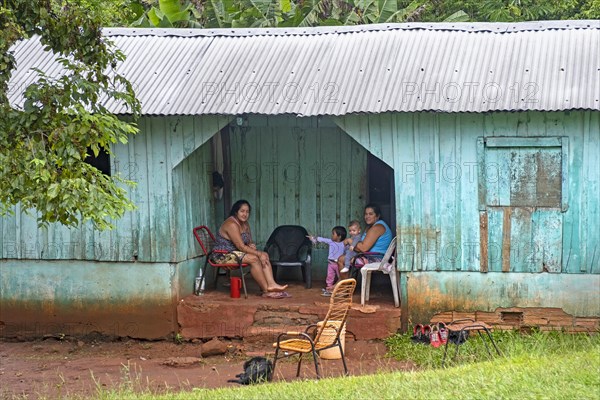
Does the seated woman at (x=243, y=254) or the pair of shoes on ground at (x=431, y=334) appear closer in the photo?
the pair of shoes on ground at (x=431, y=334)

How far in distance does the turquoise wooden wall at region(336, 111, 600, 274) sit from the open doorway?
6.75 ft

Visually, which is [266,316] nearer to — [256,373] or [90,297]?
[90,297]

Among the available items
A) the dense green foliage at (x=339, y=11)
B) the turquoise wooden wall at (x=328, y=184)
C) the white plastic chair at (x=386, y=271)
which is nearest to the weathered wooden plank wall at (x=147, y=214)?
the turquoise wooden wall at (x=328, y=184)

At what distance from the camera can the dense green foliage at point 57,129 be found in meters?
7.66

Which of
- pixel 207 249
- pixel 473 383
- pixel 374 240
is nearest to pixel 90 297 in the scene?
pixel 207 249

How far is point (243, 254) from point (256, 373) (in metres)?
3.04

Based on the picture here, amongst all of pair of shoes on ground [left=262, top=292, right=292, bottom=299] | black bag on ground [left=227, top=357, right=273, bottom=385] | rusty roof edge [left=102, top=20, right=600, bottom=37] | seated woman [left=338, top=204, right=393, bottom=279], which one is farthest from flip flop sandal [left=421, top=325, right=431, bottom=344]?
rusty roof edge [left=102, top=20, right=600, bottom=37]

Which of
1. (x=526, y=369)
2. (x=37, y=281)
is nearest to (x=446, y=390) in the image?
(x=526, y=369)

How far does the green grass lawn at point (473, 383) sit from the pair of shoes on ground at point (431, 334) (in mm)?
672

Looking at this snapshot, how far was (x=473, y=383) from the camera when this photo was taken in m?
8.06

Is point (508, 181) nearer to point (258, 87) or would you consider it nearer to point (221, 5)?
point (258, 87)

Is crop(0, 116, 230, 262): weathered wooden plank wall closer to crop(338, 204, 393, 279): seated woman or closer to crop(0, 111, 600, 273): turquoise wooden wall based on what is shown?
crop(0, 111, 600, 273): turquoise wooden wall

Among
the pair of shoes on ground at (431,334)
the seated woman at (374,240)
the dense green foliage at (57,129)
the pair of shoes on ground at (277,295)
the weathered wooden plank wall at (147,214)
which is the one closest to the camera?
the dense green foliage at (57,129)

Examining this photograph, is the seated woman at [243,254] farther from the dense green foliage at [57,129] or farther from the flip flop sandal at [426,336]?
the dense green foliage at [57,129]
